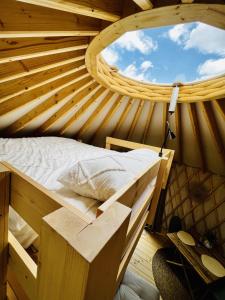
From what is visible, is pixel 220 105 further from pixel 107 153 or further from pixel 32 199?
pixel 32 199

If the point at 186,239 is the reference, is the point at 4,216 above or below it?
above

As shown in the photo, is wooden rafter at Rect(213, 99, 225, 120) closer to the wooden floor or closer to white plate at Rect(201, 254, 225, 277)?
white plate at Rect(201, 254, 225, 277)

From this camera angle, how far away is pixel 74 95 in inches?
113

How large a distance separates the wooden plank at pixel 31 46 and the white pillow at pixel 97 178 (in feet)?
3.86

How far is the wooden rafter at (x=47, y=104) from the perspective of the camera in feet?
8.30

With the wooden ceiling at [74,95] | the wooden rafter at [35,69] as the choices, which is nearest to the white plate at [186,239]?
the wooden ceiling at [74,95]

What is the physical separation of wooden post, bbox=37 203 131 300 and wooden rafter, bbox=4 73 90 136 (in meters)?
2.29

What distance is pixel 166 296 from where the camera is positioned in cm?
266

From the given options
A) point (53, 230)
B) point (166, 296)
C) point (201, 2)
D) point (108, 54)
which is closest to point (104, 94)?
point (108, 54)

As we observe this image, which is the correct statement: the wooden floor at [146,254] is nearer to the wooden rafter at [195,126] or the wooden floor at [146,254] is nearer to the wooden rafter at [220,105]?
the wooden rafter at [195,126]

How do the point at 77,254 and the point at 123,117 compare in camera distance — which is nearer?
the point at 77,254

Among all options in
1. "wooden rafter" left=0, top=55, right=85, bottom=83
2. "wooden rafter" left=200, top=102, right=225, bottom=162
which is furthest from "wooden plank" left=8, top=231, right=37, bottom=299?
"wooden rafter" left=200, top=102, right=225, bottom=162

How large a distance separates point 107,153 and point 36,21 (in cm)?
164

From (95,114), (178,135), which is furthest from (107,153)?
(178,135)
